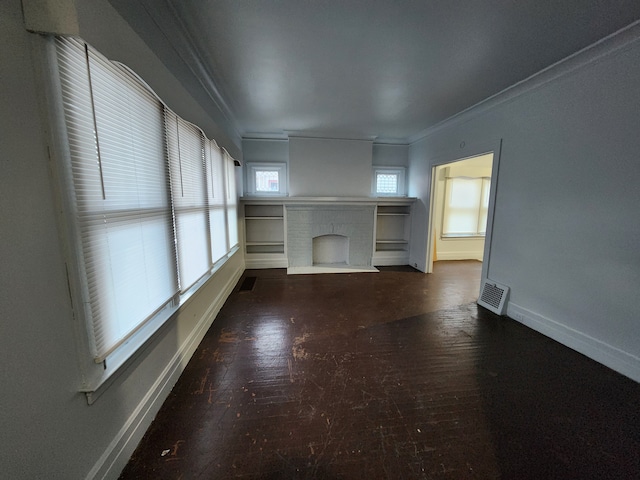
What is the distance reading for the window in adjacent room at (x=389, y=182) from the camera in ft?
17.5

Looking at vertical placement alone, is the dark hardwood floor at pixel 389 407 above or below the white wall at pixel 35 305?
below

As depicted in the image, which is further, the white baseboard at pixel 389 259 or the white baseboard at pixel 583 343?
the white baseboard at pixel 389 259

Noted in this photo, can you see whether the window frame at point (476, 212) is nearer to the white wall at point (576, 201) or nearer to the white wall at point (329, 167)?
the white wall at point (329, 167)

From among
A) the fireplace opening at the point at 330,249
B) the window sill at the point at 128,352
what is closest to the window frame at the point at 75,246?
the window sill at the point at 128,352

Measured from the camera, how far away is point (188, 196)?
2.11m

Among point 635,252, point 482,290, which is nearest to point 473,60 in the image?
point 635,252

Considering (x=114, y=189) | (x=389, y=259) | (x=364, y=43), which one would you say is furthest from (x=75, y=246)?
(x=389, y=259)

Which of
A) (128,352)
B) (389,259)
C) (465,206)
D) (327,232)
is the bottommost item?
(389,259)

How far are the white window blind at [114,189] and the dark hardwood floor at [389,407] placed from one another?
77 cm

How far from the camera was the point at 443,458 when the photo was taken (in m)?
1.28

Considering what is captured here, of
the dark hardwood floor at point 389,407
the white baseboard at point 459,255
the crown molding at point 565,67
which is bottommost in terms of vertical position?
the dark hardwood floor at point 389,407

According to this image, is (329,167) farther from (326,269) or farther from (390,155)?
(326,269)

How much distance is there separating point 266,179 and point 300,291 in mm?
2591

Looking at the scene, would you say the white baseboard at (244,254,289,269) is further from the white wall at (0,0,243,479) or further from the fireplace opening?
the white wall at (0,0,243,479)
